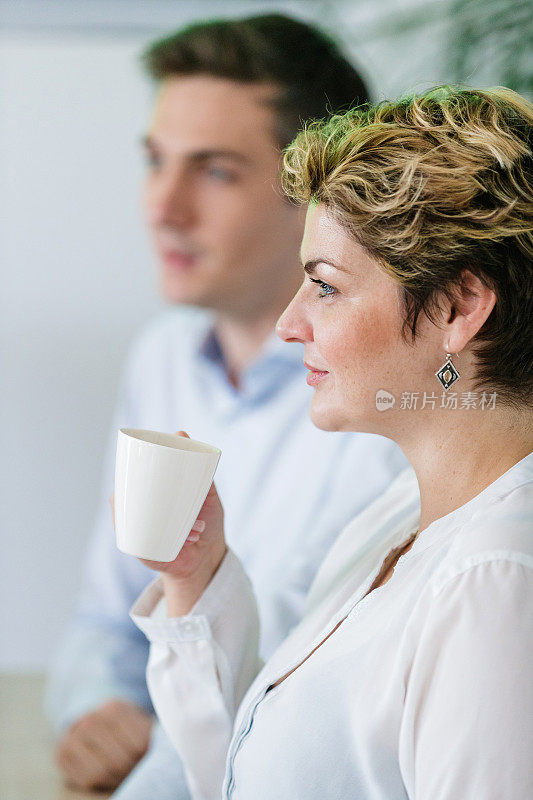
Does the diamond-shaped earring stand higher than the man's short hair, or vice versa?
the man's short hair

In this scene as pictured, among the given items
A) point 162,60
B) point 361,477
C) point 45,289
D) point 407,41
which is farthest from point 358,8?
point 361,477

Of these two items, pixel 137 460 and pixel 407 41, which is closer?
pixel 137 460

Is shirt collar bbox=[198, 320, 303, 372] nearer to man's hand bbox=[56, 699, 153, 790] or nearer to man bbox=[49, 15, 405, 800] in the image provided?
man bbox=[49, 15, 405, 800]

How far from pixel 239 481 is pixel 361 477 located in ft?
0.87

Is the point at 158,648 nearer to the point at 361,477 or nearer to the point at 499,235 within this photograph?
the point at 361,477

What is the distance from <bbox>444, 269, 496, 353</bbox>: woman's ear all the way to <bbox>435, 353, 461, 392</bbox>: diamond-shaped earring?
1cm

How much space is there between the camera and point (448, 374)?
540 mm

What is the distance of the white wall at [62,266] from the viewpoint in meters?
1.73

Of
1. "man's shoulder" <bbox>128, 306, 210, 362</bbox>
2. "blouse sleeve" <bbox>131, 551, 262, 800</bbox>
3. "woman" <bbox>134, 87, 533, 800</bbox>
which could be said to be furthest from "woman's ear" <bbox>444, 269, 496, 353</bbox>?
"man's shoulder" <bbox>128, 306, 210, 362</bbox>

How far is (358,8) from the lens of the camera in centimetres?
155

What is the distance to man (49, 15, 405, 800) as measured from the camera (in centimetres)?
105

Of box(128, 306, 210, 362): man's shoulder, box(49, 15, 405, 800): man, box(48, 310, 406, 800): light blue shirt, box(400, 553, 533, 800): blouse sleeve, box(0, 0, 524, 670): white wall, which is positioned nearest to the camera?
box(400, 553, 533, 800): blouse sleeve

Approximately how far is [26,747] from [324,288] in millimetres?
837

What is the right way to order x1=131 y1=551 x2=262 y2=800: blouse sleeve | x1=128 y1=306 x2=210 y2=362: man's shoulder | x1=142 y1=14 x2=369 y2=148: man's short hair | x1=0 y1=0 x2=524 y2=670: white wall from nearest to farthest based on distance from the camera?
1. x1=131 y1=551 x2=262 y2=800: blouse sleeve
2. x1=142 y1=14 x2=369 y2=148: man's short hair
3. x1=128 y1=306 x2=210 y2=362: man's shoulder
4. x1=0 y1=0 x2=524 y2=670: white wall
